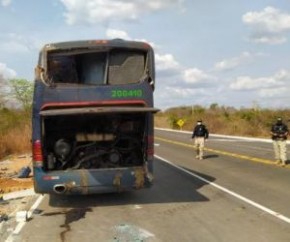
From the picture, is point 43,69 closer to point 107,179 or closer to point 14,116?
point 107,179

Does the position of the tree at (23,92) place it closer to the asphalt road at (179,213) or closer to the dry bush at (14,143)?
the dry bush at (14,143)

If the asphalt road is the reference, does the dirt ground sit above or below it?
below

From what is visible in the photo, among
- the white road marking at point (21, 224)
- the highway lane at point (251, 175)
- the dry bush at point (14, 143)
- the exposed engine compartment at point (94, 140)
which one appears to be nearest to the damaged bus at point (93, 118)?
the exposed engine compartment at point (94, 140)

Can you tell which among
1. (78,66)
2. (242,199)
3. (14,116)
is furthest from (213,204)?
(14,116)

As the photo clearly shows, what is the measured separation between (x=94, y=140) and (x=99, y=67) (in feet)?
5.19

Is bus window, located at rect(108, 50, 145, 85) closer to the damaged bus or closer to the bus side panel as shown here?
the damaged bus

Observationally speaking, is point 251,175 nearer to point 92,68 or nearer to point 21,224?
point 92,68

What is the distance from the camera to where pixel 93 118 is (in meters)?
12.8

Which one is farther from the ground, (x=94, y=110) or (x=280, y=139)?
(x=94, y=110)

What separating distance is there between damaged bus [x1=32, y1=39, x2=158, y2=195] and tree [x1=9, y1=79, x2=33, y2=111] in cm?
3058

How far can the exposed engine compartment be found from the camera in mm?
12656

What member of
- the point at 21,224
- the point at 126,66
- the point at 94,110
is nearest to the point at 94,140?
the point at 94,110

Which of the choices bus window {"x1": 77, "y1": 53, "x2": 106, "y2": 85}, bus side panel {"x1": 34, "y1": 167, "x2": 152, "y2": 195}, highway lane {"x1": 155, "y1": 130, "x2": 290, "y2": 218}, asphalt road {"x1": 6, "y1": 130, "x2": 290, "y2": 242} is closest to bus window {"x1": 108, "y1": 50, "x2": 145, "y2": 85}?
bus window {"x1": 77, "y1": 53, "x2": 106, "y2": 85}

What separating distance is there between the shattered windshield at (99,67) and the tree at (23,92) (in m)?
30.9
